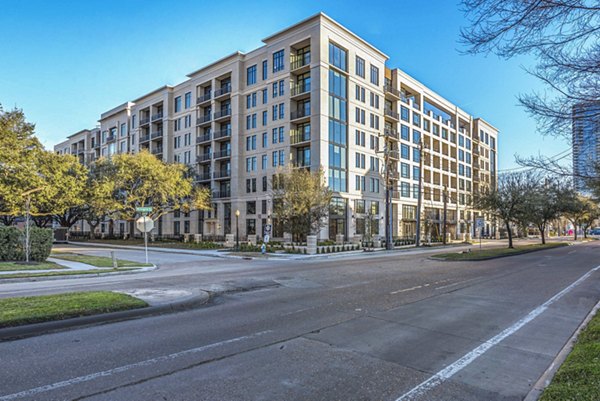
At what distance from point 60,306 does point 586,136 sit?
35.9ft

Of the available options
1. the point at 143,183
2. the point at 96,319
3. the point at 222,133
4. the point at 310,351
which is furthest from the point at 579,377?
the point at 222,133

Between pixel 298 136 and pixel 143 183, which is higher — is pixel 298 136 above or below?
above

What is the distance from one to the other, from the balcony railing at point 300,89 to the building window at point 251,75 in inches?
303

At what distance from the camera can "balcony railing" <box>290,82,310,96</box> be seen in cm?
4622

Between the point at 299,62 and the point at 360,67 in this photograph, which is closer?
the point at 299,62

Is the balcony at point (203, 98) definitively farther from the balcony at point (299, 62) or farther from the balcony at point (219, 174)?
the balcony at point (299, 62)

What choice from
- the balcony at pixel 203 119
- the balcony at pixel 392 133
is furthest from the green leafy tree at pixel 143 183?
the balcony at pixel 392 133

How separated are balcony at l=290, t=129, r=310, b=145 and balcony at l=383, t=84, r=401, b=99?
1571 cm

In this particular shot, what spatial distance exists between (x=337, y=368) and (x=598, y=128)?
6069 millimetres

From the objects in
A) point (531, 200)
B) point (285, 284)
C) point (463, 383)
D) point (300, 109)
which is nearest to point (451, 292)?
Result: point (285, 284)

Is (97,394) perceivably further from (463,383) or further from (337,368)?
(463,383)

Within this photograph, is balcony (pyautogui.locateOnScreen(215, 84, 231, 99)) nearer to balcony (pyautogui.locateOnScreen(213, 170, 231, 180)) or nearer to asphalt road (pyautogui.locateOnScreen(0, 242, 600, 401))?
balcony (pyautogui.locateOnScreen(213, 170, 231, 180))

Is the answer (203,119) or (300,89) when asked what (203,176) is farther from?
(300,89)

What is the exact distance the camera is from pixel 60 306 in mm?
7871
